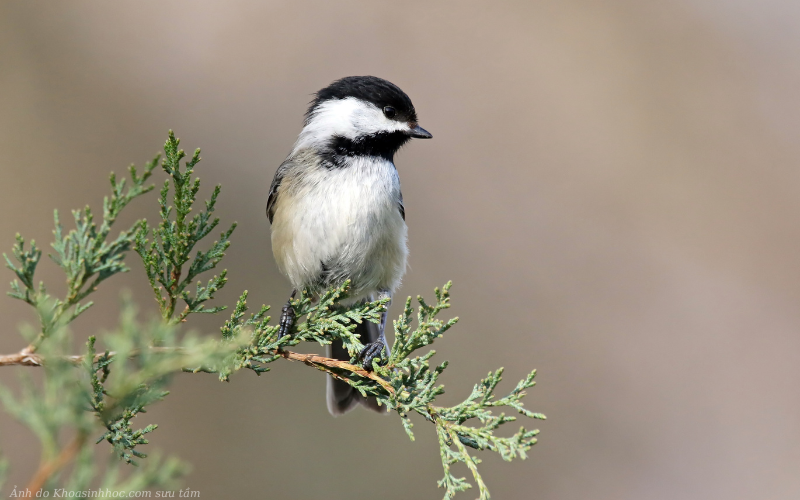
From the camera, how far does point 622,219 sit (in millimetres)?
5898

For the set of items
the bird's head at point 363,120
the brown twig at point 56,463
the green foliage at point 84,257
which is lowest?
the brown twig at point 56,463

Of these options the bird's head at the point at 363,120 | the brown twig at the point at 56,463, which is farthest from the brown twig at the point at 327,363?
the bird's head at the point at 363,120

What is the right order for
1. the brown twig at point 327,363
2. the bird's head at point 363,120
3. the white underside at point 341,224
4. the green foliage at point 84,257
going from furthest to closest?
1. the bird's head at point 363,120
2. the white underside at point 341,224
3. the brown twig at point 327,363
4. the green foliage at point 84,257

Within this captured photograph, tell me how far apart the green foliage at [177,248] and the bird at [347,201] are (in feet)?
2.78

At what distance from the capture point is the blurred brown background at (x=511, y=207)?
443cm

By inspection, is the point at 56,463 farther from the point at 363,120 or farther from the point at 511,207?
the point at 511,207

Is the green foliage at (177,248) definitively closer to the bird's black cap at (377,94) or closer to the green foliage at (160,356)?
the green foliage at (160,356)

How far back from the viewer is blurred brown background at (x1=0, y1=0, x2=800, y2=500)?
4.43 m

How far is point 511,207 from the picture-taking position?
5.91 meters

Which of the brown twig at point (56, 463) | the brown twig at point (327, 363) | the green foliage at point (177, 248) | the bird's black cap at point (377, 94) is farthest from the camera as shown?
the bird's black cap at point (377, 94)

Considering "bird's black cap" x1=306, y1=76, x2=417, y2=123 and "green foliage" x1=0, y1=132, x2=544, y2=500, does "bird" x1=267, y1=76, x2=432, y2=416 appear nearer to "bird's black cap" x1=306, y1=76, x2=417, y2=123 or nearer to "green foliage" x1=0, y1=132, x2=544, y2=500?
"bird's black cap" x1=306, y1=76, x2=417, y2=123

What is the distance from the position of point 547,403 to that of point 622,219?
2215 millimetres

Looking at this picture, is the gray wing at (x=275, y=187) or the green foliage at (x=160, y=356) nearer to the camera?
the green foliage at (x=160, y=356)

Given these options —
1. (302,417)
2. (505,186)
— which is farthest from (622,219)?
(302,417)
